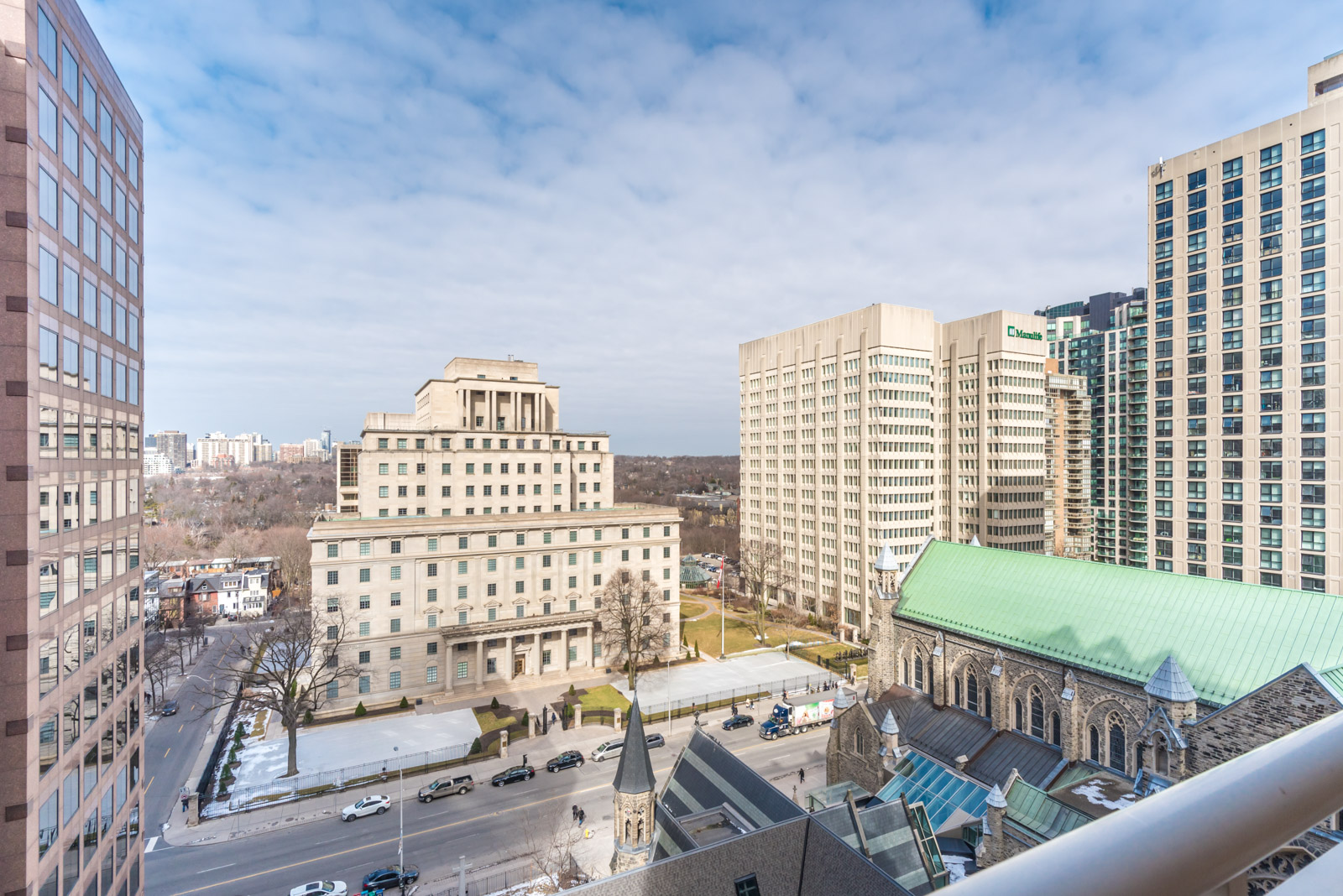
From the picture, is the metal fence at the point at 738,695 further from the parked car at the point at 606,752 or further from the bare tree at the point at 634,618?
the bare tree at the point at 634,618

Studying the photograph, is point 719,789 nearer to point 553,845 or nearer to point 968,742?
point 553,845

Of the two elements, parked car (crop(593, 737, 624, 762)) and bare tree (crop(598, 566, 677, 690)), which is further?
bare tree (crop(598, 566, 677, 690))

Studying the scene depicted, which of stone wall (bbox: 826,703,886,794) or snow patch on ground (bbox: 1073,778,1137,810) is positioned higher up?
snow patch on ground (bbox: 1073,778,1137,810)

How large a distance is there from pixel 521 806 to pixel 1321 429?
59347 mm

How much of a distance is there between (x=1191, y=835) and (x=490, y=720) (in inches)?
2268

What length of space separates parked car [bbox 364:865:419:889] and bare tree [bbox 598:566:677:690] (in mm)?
28951

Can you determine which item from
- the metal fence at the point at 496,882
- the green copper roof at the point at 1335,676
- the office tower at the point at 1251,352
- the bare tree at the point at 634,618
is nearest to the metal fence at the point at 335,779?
the metal fence at the point at 496,882

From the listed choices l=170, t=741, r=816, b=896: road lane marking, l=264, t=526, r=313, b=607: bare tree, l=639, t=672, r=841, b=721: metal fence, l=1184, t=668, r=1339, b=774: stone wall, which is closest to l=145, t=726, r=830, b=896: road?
l=170, t=741, r=816, b=896: road lane marking

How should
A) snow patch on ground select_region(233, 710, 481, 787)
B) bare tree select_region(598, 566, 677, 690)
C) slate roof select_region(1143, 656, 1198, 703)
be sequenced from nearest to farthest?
slate roof select_region(1143, 656, 1198, 703) < snow patch on ground select_region(233, 710, 481, 787) < bare tree select_region(598, 566, 677, 690)

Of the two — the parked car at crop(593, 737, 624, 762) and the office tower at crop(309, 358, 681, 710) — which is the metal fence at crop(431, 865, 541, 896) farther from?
the office tower at crop(309, 358, 681, 710)

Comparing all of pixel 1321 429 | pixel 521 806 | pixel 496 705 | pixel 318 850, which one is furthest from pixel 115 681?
pixel 1321 429

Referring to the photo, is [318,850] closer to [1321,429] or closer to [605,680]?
[605,680]

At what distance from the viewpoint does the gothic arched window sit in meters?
31.5

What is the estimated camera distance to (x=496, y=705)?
5503 centimetres
